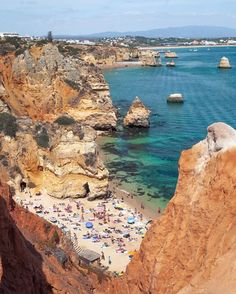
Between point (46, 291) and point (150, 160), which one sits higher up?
point (46, 291)

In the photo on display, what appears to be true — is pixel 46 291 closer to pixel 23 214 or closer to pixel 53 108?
pixel 23 214

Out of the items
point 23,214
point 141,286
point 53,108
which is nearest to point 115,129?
point 53,108

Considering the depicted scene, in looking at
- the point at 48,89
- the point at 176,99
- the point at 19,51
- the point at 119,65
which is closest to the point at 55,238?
the point at 48,89

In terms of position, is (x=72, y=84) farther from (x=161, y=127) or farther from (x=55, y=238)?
(x=55, y=238)

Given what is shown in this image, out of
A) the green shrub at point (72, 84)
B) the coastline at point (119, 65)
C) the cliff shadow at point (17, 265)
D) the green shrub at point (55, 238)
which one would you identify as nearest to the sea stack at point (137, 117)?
the green shrub at point (72, 84)

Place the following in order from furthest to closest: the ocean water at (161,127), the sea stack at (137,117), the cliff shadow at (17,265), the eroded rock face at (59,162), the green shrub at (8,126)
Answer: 1. the sea stack at (137,117)
2. the ocean water at (161,127)
3. the green shrub at (8,126)
4. the eroded rock face at (59,162)
5. the cliff shadow at (17,265)

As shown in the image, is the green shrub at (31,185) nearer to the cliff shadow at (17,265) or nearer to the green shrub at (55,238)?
the green shrub at (55,238)

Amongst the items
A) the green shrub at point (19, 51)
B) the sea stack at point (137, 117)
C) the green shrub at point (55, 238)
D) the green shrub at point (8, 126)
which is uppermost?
the green shrub at point (19, 51)
